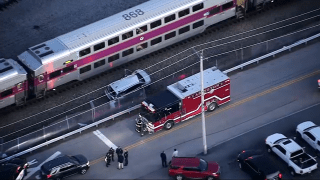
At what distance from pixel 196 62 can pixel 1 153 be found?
2013 centimetres

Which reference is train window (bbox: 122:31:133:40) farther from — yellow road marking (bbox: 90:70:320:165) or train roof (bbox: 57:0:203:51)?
yellow road marking (bbox: 90:70:320:165)

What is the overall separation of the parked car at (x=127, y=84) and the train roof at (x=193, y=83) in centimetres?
384

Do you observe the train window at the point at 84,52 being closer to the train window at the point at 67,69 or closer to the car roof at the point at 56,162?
the train window at the point at 67,69

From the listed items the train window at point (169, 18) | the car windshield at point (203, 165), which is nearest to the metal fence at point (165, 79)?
the train window at point (169, 18)

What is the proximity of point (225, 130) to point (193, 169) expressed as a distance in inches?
283

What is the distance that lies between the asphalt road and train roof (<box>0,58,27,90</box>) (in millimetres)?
6578

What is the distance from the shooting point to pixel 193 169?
6550 cm

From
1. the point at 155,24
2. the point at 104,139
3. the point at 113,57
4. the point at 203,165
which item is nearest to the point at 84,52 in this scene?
the point at 113,57

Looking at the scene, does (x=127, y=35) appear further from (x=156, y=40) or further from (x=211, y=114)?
(x=211, y=114)

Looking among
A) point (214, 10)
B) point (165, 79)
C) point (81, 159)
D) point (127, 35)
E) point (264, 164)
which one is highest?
point (214, 10)

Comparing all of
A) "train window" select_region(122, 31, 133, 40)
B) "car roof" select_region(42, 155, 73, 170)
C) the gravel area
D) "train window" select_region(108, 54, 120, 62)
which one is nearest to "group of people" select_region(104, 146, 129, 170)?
"car roof" select_region(42, 155, 73, 170)

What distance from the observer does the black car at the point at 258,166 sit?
213 feet

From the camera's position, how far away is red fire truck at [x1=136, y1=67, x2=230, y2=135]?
70750 mm

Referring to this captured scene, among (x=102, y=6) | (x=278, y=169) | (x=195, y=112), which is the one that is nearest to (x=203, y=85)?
(x=195, y=112)
